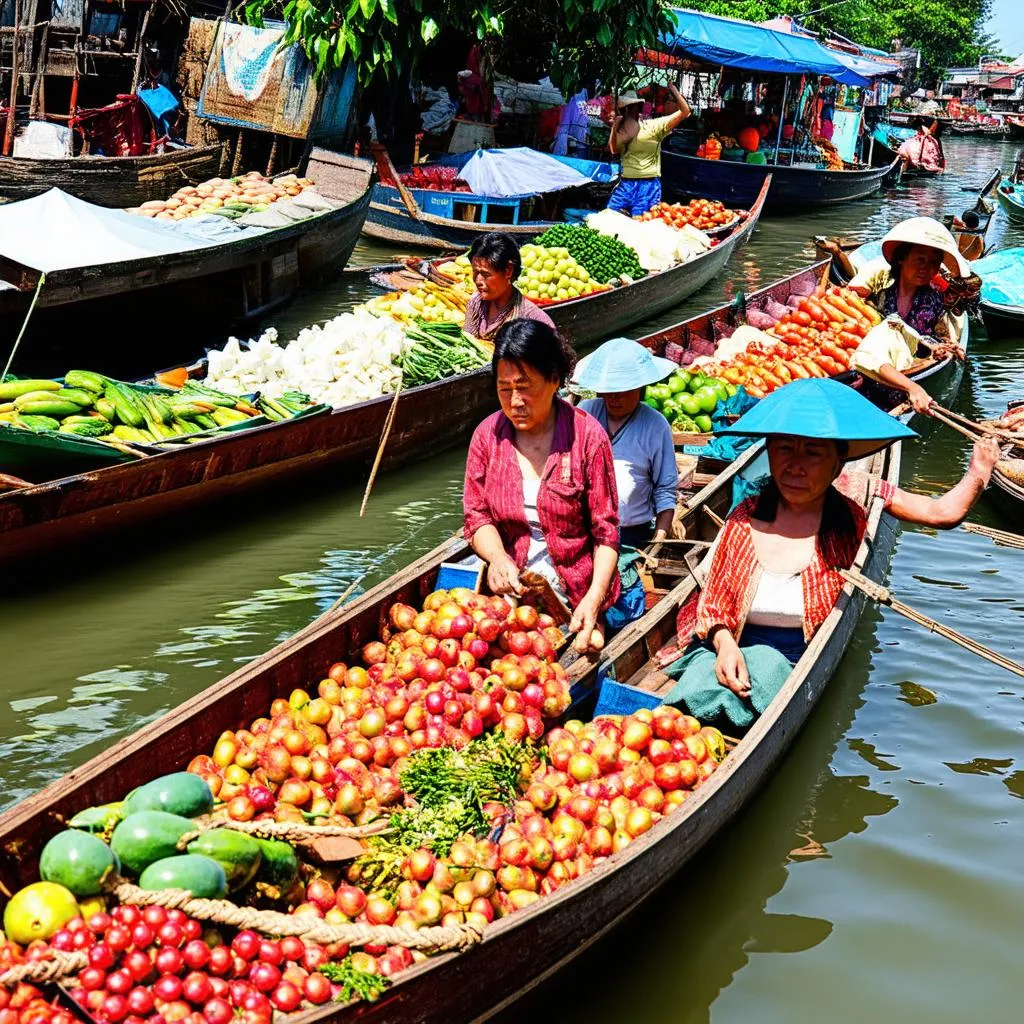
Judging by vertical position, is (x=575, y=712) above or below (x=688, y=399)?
below

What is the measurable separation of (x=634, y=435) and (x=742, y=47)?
54.3 feet

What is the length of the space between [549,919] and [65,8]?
49.8 feet

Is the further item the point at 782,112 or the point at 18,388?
the point at 782,112

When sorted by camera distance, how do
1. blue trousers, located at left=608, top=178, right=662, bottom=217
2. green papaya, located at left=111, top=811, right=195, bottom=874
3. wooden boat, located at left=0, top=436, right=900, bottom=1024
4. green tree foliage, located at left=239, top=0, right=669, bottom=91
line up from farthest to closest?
blue trousers, located at left=608, top=178, right=662, bottom=217 < green tree foliage, located at left=239, top=0, right=669, bottom=91 < wooden boat, located at left=0, top=436, right=900, bottom=1024 < green papaya, located at left=111, top=811, right=195, bottom=874

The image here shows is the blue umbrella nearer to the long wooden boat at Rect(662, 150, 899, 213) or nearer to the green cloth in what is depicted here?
the green cloth

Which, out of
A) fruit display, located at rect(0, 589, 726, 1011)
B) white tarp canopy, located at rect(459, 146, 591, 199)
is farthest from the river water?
white tarp canopy, located at rect(459, 146, 591, 199)

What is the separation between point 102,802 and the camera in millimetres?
3055

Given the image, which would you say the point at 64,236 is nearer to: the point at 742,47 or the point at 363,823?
the point at 363,823

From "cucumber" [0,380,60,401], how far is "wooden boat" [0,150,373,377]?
1650 mm

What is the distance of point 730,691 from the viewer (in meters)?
4.02

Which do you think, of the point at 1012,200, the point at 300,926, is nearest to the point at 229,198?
the point at 300,926

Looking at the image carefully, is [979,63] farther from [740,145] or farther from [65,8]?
[65,8]

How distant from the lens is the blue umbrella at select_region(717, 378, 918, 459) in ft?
12.3

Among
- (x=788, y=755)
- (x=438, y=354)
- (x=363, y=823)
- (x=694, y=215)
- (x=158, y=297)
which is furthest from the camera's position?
(x=694, y=215)
